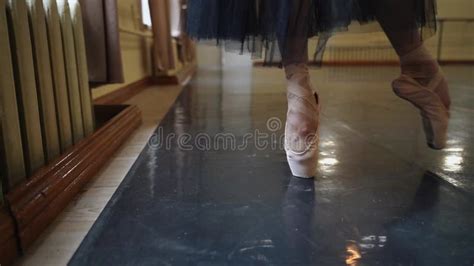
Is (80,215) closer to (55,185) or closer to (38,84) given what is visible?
(55,185)

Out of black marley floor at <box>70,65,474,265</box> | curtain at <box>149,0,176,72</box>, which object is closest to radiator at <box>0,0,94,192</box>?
black marley floor at <box>70,65,474,265</box>

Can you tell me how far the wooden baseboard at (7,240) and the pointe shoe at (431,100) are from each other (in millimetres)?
741

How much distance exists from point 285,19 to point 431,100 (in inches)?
13.9

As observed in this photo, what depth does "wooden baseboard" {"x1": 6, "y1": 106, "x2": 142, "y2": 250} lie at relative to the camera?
527mm

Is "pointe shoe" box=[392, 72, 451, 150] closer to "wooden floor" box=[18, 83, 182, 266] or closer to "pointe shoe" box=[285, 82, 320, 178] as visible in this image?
"pointe shoe" box=[285, 82, 320, 178]

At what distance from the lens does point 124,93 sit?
6.82ft

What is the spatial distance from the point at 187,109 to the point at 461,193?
1.17 meters

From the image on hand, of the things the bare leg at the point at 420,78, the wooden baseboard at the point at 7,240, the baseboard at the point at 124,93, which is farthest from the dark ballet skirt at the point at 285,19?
the baseboard at the point at 124,93

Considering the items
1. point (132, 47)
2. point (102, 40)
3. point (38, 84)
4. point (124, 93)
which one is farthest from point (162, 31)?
point (38, 84)

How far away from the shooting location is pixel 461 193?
69 centimetres

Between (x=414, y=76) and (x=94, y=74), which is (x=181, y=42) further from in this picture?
(x=414, y=76)

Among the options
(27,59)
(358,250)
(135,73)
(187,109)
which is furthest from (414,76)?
(135,73)

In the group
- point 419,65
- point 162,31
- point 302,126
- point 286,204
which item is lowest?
point 286,204

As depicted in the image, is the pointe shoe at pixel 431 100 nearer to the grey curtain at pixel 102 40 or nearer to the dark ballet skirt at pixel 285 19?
the dark ballet skirt at pixel 285 19
